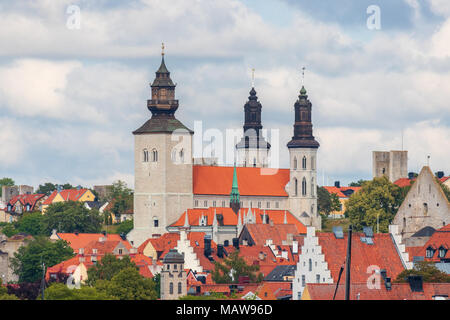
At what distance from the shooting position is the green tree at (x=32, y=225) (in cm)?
15338

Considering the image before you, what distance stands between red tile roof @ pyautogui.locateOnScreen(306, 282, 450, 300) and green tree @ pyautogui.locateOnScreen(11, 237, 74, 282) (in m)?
54.0

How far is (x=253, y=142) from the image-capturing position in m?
165

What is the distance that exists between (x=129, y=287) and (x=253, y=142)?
92830 millimetres

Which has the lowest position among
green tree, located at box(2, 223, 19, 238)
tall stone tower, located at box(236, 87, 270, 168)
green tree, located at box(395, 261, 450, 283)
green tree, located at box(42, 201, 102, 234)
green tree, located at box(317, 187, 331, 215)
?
green tree, located at box(395, 261, 450, 283)

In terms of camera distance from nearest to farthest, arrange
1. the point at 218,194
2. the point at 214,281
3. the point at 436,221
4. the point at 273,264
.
Answer: the point at 214,281 → the point at 273,264 → the point at 436,221 → the point at 218,194

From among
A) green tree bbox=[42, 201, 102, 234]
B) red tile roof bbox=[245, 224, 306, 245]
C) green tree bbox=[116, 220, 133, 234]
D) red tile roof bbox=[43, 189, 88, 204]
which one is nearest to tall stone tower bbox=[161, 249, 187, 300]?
red tile roof bbox=[245, 224, 306, 245]

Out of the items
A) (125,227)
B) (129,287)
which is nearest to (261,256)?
(129,287)

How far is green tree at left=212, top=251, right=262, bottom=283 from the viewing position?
83.9 metres

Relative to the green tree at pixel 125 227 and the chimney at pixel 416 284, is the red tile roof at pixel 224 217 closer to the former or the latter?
the green tree at pixel 125 227

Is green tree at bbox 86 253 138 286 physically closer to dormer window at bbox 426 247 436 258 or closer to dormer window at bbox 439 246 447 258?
A: dormer window at bbox 426 247 436 258
